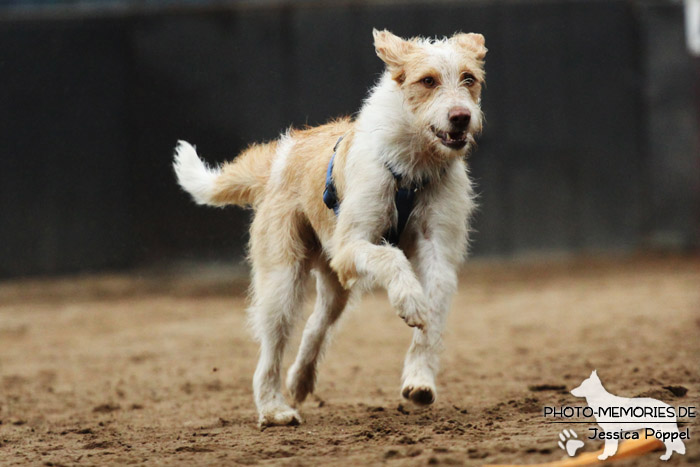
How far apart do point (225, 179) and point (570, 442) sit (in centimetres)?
304

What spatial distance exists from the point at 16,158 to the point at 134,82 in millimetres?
1903

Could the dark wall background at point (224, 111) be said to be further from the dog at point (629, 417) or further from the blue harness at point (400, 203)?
the dog at point (629, 417)

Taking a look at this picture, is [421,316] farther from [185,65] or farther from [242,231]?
[185,65]

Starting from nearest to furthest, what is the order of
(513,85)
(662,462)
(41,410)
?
(662,462), (41,410), (513,85)

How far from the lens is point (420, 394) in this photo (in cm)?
433

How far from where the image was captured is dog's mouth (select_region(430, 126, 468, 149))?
174 inches

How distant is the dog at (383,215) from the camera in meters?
4.46

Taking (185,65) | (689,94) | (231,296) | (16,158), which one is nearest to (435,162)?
(231,296)

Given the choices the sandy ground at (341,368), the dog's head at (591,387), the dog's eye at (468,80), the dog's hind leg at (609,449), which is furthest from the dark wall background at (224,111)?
the dog's hind leg at (609,449)

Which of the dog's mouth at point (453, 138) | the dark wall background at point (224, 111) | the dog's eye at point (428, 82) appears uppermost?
the dark wall background at point (224, 111)

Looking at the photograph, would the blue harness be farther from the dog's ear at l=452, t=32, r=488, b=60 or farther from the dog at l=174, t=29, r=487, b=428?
the dog's ear at l=452, t=32, r=488, b=60

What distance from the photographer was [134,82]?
485 inches

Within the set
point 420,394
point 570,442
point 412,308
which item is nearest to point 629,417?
point 570,442

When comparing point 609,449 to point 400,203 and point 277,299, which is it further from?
point 277,299
